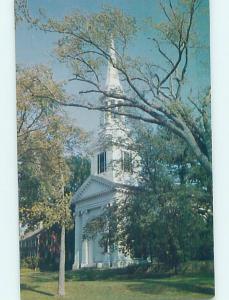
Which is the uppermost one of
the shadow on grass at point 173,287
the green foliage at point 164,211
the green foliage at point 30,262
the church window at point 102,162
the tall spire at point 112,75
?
the tall spire at point 112,75

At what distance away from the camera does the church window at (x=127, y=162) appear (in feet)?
10.6

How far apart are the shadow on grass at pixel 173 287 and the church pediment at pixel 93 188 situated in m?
0.54

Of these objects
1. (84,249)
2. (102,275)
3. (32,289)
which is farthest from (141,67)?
(32,289)

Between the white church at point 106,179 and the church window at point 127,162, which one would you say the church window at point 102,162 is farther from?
the church window at point 127,162

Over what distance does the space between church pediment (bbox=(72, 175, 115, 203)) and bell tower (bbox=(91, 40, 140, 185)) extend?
1.1 inches

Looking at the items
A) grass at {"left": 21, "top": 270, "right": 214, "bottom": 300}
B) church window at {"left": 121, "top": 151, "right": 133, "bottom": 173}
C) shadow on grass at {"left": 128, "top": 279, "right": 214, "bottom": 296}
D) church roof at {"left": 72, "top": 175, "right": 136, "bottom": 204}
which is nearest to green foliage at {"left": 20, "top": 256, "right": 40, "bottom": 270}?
grass at {"left": 21, "top": 270, "right": 214, "bottom": 300}

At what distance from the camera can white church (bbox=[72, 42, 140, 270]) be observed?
314 cm

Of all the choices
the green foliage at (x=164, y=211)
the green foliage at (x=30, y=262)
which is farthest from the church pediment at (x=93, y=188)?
the green foliage at (x=30, y=262)

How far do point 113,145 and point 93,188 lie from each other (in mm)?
263

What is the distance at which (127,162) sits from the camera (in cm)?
323

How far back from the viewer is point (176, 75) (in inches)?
128

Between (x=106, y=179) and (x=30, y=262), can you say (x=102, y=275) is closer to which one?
(x=30, y=262)

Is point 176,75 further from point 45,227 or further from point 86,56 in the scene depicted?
point 45,227

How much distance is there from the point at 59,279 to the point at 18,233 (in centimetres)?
35
